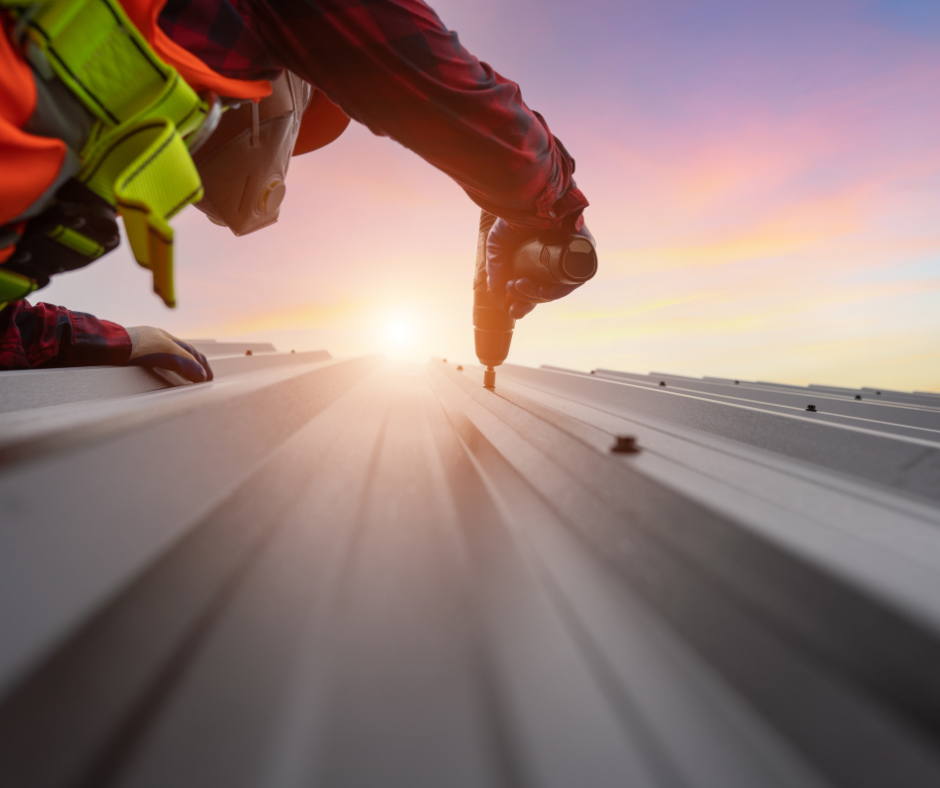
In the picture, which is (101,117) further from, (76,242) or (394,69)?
(394,69)

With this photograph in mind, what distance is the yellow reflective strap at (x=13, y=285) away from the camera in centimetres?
47

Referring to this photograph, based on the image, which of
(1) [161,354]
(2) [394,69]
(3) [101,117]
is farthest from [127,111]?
(1) [161,354]

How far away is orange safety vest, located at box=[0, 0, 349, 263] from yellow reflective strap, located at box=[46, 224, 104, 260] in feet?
0.14

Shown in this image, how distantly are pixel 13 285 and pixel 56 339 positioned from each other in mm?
598

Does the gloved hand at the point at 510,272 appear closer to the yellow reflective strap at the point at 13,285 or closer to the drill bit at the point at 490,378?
the drill bit at the point at 490,378

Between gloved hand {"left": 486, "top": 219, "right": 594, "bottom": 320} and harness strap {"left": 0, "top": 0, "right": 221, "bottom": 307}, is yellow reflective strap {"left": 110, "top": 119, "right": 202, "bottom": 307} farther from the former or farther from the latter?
gloved hand {"left": 486, "top": 219, "right": 594, "bottom": 320}

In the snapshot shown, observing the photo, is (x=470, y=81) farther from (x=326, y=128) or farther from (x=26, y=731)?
(x=26, y=731)

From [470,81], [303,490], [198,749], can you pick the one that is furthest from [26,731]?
[470,81]

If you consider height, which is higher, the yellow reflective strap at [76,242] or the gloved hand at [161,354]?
the yellow reflective strap at [76,242]

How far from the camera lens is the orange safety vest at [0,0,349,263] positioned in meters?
0.35

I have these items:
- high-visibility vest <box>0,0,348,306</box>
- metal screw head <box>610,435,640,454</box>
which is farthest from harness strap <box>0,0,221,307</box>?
metal screw head <box>610,435,640,454</box>

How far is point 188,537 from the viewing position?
37cm

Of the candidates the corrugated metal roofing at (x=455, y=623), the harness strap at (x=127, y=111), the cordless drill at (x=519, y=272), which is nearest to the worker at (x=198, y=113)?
the harness strap at (x=127, y=111)

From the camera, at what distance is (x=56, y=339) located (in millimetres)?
931
